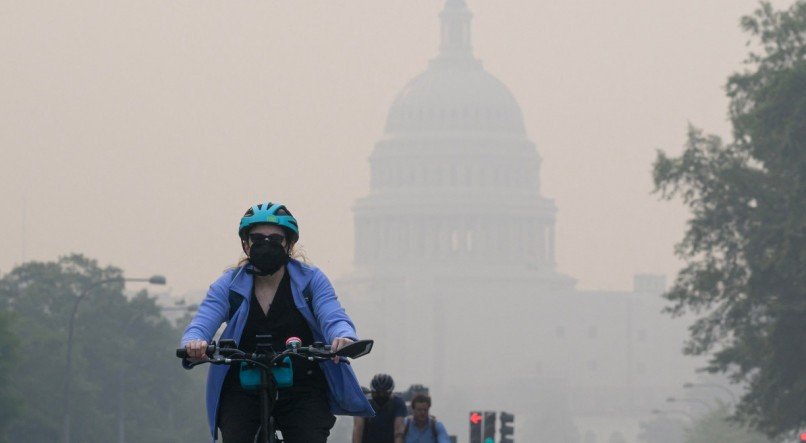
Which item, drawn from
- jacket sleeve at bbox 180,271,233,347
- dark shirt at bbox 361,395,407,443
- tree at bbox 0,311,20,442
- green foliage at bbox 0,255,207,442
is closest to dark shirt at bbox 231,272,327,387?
jacket sleeve at bbox 180,271,233,347

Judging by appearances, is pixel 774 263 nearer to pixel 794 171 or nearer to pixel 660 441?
pixel 794 171

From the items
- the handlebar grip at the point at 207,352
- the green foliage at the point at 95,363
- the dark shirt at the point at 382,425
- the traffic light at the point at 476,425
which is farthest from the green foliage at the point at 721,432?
the handlebar grip at the point at 207,352

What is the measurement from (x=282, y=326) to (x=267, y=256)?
11.9 inches

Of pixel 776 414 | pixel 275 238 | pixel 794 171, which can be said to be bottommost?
pixel 275 238

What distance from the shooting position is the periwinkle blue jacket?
10125 millimetres

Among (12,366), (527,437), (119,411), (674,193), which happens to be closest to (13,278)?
(119,411)

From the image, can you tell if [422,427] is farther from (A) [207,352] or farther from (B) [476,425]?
(B) [476,425]

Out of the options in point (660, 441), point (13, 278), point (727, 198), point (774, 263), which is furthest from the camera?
point (660, 441)

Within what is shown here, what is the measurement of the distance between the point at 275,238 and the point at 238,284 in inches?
9.6

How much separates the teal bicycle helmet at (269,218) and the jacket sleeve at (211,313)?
23cm

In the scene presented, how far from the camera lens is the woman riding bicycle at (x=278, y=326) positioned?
10133mm

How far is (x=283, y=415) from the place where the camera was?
10211 millimetres

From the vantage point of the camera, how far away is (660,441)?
158 m

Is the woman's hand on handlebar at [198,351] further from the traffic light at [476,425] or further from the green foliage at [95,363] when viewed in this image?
the green foliage at [95,363]
